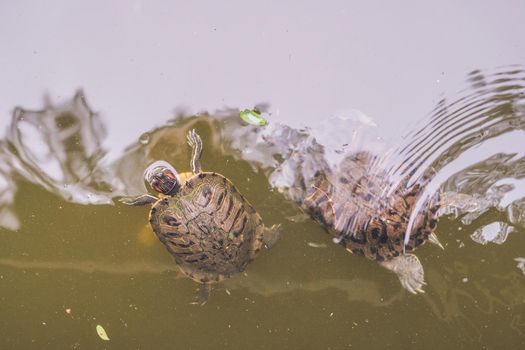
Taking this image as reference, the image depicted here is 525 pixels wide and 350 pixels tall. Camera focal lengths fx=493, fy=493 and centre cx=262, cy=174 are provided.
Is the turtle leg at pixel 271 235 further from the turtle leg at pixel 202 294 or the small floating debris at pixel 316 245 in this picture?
the turtle leg at pixel 202 294

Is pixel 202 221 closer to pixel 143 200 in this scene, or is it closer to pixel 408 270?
pixel 143 200

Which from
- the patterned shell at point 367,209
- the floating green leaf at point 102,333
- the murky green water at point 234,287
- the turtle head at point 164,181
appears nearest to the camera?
the patterned shell at point 367,209

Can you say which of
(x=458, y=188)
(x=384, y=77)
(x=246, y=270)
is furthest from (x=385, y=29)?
(x=246, y=270)

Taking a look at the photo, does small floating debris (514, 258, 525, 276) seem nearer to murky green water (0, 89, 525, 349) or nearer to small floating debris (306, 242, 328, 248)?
murky green water (0, 89, 525, 349)

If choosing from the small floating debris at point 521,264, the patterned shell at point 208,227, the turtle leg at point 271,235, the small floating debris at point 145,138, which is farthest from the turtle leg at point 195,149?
the small floating debris at point 521,264

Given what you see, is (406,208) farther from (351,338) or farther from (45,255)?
(45,255)
